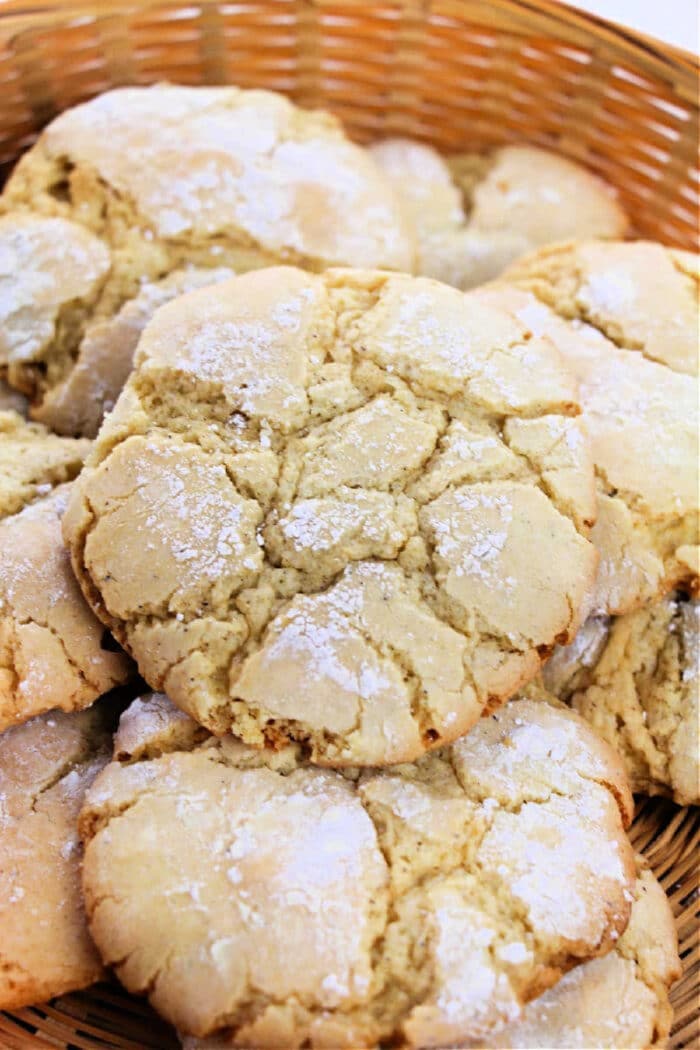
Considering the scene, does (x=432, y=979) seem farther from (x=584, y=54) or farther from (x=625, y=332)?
(x=584, y=54)

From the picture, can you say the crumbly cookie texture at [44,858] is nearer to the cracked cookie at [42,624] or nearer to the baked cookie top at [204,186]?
the cracked cookie at [42,624]

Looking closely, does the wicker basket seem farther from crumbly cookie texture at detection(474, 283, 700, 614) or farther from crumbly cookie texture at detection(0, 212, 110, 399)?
crumbly cookie texture at detection(474, 283, 700, 614)

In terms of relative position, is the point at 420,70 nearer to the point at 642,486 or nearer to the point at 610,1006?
the point at 642,486

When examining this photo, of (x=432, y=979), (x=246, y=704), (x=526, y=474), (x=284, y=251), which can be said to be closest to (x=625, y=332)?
(x=526, y=474)

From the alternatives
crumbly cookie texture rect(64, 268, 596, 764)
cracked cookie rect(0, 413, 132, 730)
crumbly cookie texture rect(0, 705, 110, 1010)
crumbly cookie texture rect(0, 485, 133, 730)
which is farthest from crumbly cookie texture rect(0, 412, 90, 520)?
crumbly cookie texture rect(0, 705, 110, 1010)

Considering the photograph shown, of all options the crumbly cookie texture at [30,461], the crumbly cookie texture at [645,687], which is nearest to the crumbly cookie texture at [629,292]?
the crumbly cookie texture at [645,687]
